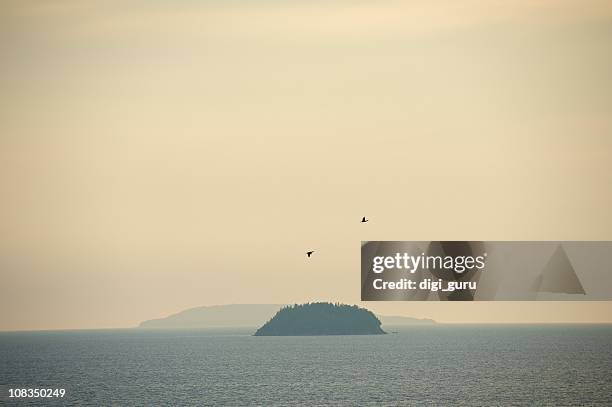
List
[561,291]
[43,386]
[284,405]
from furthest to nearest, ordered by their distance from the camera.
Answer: [43,386]
[284,405]
[561,291]

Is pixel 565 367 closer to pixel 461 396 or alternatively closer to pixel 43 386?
pixel 461 396

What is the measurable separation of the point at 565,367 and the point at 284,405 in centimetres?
9898

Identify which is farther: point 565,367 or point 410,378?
point 565,367

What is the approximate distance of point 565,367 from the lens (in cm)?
19900

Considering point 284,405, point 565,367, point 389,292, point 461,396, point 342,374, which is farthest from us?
point 565,367

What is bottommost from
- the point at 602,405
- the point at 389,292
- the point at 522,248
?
the point at 602,405

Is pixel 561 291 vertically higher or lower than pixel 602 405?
higher

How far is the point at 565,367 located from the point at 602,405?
2972 inches

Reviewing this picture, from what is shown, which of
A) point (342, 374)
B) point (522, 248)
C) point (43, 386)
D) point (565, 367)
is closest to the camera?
point (522, 248)

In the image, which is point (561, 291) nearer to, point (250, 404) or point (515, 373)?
point (250, 404)

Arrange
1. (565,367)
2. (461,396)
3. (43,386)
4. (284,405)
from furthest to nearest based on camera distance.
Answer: (565,367)
(43,386)
(461,396)
(284,405)

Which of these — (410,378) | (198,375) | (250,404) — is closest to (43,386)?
(198,375)

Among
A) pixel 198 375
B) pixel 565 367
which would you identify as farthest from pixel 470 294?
pixel 565 367

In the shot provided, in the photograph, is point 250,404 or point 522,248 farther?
point 250,404
